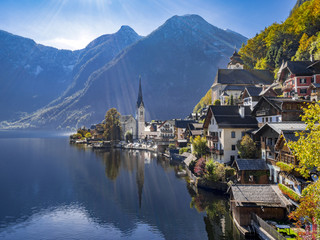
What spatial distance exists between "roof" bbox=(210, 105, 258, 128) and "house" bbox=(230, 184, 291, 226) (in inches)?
764

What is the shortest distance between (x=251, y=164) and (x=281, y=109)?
1037 cm

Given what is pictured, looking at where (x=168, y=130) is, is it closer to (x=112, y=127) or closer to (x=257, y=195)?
(x=112, y=127)

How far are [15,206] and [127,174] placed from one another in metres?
28.9

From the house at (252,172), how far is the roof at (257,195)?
24.7 ft

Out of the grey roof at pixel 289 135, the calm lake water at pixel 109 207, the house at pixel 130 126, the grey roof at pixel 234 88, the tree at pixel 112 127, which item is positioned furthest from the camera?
the house at pixel 130 126

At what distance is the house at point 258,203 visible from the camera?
30.6 m

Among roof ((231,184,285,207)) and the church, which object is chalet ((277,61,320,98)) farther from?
the church

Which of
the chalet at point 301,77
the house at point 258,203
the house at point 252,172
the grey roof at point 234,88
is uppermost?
the grey roof at point 234,88

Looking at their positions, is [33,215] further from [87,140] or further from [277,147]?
[87,140]

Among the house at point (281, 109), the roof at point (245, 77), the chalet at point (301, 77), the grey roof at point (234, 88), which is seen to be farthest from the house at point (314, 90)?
the roof at point (245, 77)

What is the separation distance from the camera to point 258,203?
31406 millimetres

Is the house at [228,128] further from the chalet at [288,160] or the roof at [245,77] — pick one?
the roof at [245,77]

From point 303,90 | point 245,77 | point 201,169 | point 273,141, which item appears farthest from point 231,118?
point 245,77

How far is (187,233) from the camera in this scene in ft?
108
